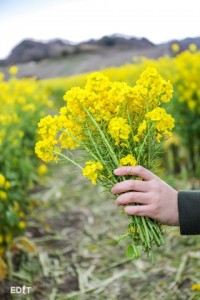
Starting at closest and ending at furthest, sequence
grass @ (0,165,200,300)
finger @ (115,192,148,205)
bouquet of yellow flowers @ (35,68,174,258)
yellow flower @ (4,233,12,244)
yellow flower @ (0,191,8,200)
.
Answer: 1. finger @ (115,192,148,205)
2. bouquet of yellow flowers @ (35,68,174,258)
3. grass @ (0,165,200,300)
4. yellow flower @ (0,191,8,200)
5. yellow flower @ (4,233,12,244)

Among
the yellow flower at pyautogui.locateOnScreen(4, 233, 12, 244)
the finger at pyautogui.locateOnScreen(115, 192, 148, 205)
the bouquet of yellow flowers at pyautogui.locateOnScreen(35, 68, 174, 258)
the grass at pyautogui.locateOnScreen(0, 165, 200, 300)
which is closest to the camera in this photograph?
the finger at pyautogui.locateOnScreen(115, 192, 148, 205)

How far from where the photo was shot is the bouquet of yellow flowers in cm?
150

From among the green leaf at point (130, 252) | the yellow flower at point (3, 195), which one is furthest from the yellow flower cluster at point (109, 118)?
the yellow flower at point (3, 195)

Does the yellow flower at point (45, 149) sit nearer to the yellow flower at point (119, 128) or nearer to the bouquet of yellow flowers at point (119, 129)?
the bouquet of yellow flowers at point (119, 129)

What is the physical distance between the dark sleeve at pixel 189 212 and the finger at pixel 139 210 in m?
0.10

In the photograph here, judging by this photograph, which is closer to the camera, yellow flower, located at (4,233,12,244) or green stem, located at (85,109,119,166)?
green stem, located at (85,109,119,166)

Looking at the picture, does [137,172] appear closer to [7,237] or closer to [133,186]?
[133,186]

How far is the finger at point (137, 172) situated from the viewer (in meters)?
1.43

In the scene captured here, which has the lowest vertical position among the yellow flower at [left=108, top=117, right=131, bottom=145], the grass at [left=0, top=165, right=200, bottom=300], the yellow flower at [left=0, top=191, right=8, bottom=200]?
the grass at [left=0, top=165, right=200, bottom=300]

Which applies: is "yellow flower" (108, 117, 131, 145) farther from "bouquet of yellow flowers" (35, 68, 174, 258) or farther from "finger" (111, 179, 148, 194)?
"finger" (111, 179, 148, 194)

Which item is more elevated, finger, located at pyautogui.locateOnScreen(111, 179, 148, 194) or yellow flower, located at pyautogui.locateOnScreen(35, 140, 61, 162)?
yellow flower, located at pyautogui.locateOnScreen(35, 140, 61, 162)

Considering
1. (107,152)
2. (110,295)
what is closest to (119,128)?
(107,152)

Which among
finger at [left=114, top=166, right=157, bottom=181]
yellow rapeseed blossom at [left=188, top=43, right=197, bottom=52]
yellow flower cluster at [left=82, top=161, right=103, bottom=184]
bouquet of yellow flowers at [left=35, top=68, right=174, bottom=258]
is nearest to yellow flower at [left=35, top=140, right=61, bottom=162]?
bouquet of yellow flowers at [left=35, top=68, right=174, bottom=258]

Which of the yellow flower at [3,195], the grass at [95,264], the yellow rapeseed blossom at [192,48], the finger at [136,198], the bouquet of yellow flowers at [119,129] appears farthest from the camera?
the yellow rapeseed blossom at [192,48]
